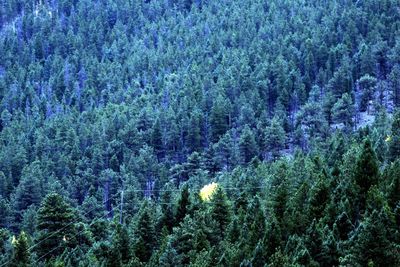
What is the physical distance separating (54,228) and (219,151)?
208ft

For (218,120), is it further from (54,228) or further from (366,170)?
(366,170)

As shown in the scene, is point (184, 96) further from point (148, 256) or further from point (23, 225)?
point (148, 256)

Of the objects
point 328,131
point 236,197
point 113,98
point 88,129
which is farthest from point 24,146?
point 236,197

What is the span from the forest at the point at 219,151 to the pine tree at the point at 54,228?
0.46 ft

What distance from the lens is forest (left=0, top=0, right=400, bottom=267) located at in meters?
44.7

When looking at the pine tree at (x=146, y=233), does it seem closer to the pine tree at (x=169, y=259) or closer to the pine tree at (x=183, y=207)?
the pine tree at (x=183, y=207)

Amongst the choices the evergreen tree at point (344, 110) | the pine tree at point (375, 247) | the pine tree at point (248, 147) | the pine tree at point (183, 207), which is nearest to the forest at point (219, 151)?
the pine tree at point (375, 247)

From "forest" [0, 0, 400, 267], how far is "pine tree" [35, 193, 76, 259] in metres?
0.14

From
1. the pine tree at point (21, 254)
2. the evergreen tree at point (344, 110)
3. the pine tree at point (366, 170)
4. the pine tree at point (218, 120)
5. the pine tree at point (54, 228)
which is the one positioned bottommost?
the pine tree at point (218, 120)

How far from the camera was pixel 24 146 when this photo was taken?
13500 cm

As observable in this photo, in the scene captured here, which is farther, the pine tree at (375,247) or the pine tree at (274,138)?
the pine tree at (274,138)

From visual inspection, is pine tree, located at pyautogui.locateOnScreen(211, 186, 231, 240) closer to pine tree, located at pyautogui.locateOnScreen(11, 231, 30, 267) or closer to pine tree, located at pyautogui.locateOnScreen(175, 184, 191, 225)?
pine tree, located at pyautogui.locateOnScreen(175, 184, 191, 225)

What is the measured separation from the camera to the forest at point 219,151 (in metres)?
44.7

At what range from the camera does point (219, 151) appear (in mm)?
117750
